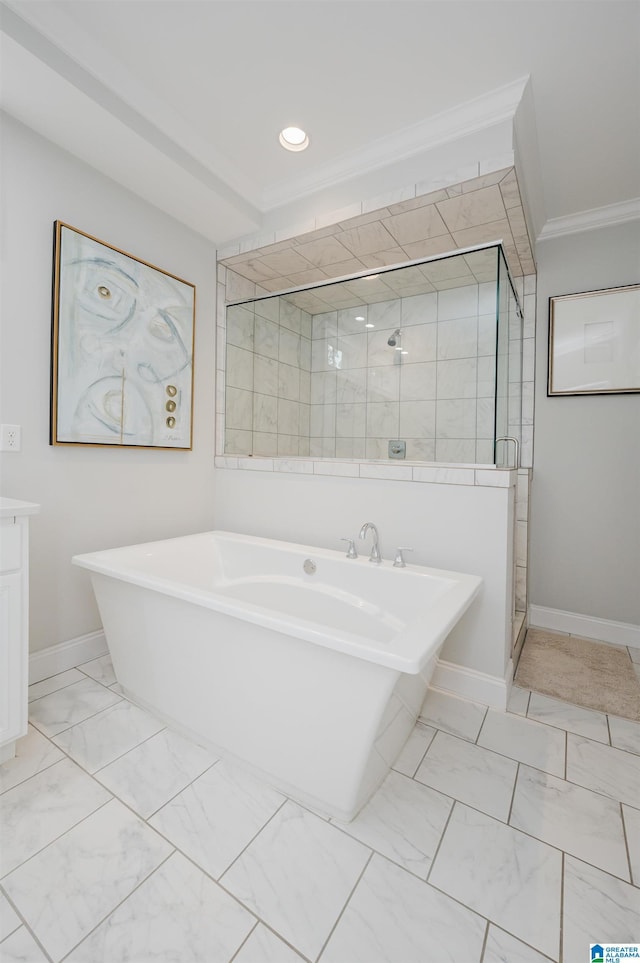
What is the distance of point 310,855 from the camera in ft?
3.84

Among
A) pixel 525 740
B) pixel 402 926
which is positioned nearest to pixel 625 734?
pixel 525 740

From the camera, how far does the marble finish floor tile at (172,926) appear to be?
934mm

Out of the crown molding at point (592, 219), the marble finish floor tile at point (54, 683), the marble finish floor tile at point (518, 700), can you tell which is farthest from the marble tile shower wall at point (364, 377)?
the marble finish floor tile at point (54, 683)

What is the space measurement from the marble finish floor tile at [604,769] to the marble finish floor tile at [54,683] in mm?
2081

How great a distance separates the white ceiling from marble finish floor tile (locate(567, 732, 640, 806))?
2562 mm

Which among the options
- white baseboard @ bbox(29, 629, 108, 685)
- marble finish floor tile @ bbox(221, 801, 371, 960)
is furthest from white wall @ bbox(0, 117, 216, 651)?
marble finish floor tile @ bbox(221, 801, 371, 960)

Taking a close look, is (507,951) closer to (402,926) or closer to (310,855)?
(402,926)

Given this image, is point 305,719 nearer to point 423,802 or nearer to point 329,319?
point 423,802

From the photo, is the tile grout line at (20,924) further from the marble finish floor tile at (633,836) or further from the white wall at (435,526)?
the white wall at (435,526)

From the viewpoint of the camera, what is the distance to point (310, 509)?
2457mm

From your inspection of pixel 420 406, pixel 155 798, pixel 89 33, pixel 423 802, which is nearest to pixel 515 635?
pixel 423 802

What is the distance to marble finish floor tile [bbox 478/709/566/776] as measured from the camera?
1.57 meters

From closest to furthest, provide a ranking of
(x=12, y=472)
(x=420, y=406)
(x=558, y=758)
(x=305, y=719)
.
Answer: (x=305, y=719)
(x=558, y=758)
(x=12, y=472)
(x=420, y=406)

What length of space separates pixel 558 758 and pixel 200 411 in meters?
2.51
